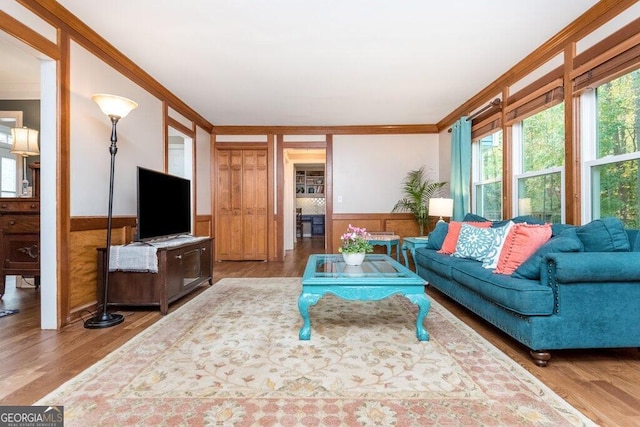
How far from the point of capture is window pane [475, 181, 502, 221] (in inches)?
163

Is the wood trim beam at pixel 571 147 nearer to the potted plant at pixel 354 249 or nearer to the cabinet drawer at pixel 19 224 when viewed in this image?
the potted plant at pixel 354 249

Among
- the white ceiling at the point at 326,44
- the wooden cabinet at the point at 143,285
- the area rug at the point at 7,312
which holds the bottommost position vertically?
the area rug at the point at 7,312

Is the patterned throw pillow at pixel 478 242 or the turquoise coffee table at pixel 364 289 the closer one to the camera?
the turquoise coffee table at pixel 364 289

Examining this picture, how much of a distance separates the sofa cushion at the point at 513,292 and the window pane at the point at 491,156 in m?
2.20

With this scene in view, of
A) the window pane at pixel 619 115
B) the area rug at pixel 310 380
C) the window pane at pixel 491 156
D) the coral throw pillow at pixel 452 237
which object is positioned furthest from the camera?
the window pane at pixel 491 156

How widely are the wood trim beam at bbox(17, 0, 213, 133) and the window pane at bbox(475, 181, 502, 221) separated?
15.0ft

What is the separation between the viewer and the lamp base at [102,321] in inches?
100.0

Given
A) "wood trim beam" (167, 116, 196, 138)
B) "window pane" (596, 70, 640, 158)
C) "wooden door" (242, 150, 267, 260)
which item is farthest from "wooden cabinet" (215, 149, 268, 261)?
"window pane" (596, 70, 640, 158)

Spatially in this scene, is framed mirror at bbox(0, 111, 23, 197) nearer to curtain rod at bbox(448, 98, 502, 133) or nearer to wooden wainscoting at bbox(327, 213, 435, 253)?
wooden wainscoting at bbox(327, 213, 435, 253)

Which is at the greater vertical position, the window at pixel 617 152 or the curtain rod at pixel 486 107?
the curtain rod at pixel 486 107

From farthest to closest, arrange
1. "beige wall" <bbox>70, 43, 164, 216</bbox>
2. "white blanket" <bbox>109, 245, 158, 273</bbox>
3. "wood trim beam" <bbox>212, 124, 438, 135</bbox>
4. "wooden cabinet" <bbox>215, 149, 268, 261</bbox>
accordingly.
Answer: "wooden cabinet" <bbox>215, 149, 268, 261</bbox> < "wood trim beam" <bbox>212, 124, 438, 135</bbox> < "white blanket" <bbox>109, 245, 158, 273</bbox> < "beige wall" <bbox>70, 43, 164, 216</bbox>

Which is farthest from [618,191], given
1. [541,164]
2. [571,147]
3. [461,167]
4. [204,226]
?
[204,226]

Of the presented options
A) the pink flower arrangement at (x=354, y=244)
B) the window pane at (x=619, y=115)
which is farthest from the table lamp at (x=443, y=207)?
the pink flower arrangement at (x=354, y=244)

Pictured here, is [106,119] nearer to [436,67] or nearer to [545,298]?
[436,67]
